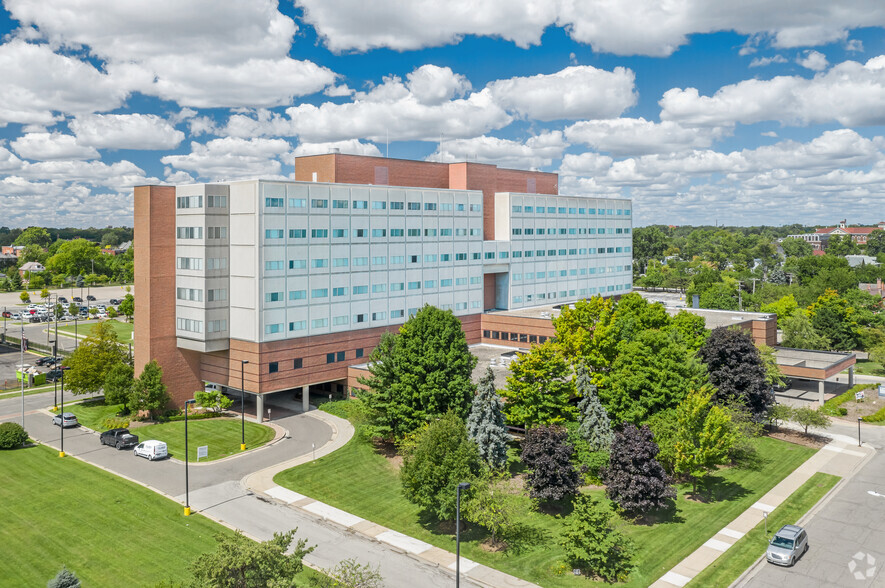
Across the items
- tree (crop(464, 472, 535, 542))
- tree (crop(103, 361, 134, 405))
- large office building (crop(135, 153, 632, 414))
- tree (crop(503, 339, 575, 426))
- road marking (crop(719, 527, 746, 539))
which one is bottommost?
road marking (crop(719, 527, 746, 539))

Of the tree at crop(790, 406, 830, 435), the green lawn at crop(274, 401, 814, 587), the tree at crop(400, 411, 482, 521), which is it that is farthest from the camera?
the tree at crop(790, 406, 830, 435)

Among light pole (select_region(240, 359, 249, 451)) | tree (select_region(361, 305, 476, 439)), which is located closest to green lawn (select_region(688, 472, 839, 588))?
tree (select_region(361, 305, 476, 439))

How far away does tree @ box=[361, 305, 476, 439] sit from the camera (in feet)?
162

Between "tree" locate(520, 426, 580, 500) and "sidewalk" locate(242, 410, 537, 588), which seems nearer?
"sidewalk" locate(242, 410, 537, 588)

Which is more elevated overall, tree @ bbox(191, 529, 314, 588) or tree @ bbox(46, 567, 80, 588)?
tree @ bbox(191, 529, 314, 588)

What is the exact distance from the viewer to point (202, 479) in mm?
47344

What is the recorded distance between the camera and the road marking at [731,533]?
3928cm

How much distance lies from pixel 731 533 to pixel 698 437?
253 inches

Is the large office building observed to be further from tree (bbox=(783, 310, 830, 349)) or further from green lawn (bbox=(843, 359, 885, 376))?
→ green lawn (bbox=(843, 359, 885, 376))

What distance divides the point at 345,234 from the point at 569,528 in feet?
135

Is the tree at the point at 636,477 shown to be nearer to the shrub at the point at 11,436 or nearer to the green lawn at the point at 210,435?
the green lawn at the point at 210,435

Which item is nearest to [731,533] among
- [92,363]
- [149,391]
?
[149,391]

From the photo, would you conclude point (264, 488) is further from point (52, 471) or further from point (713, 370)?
point (713, 370)

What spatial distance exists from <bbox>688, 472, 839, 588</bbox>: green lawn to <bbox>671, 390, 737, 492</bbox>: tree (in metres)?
5.03
